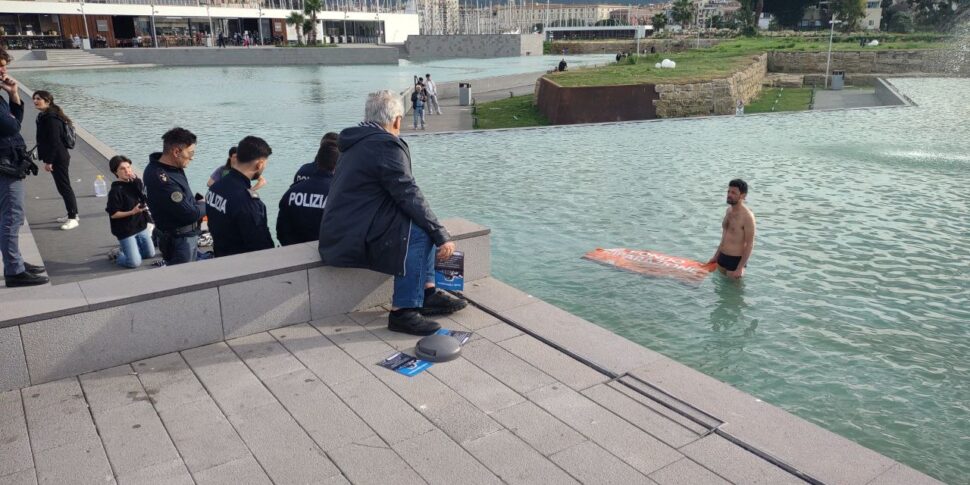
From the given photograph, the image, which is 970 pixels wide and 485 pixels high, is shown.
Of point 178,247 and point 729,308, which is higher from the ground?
point 178,247

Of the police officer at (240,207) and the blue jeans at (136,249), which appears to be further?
the blue jeans at (136,249)

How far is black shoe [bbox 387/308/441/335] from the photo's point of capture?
17.6ft

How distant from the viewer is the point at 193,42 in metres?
76.4

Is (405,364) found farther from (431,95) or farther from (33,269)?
(431,95)

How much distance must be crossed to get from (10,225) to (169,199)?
1888 millimetres

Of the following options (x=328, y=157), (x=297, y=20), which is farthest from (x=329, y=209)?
(x=297, y=20)

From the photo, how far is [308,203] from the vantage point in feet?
20.2

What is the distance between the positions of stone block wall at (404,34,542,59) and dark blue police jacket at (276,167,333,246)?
256 feet

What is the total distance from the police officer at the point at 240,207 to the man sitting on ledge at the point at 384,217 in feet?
2.54

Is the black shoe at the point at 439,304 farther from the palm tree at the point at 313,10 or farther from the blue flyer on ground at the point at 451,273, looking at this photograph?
the palm tree at the point at 313,10

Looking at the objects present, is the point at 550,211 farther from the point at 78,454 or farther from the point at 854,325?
the point at 78,454

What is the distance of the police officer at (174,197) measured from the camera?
6305 millimetres

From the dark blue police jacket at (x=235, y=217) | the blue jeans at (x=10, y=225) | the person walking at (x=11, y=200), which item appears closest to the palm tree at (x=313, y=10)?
the person walking at (x=11, y=200)

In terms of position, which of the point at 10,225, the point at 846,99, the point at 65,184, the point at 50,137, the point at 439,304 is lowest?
the point at 846,99
